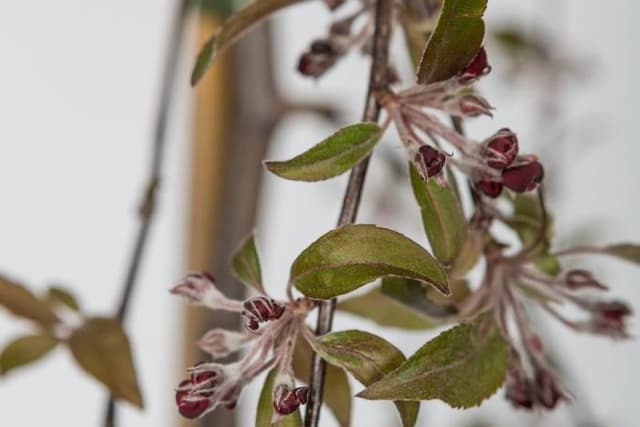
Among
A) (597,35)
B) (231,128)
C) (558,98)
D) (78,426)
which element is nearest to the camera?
(231,128)

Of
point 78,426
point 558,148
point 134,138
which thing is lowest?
point 78,426

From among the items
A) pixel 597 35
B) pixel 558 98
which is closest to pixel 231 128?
pixel 558 98

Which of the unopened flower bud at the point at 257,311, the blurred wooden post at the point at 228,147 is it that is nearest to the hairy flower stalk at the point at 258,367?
the unopened flower bud at the point at 257,311

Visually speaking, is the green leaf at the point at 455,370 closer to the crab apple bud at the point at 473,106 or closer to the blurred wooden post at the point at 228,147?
the crab apple bud at the point at 473,106

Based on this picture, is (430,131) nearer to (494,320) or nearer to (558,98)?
(494,320)

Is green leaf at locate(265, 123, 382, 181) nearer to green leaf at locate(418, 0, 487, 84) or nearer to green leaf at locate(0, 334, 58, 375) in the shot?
green leaf at locate(418, 0, 487, 84)

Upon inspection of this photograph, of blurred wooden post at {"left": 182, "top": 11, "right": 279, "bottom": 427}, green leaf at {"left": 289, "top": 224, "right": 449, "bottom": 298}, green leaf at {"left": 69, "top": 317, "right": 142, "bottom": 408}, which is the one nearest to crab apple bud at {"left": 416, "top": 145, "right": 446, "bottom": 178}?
green leaf at {"left": 289, "top": 224, "right": 449, "bottom": 298}
